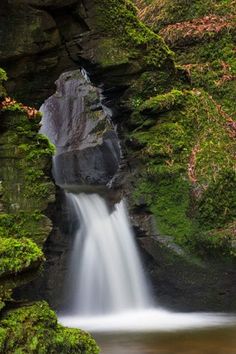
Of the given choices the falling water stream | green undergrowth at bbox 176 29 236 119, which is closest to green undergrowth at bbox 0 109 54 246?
the falling water stream

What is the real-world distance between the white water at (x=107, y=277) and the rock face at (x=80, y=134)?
4.72 metres

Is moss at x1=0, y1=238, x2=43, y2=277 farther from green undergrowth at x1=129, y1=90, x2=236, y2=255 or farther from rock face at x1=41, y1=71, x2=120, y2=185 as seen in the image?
rock face at x1=41, y1=71, x2=120, y2=185

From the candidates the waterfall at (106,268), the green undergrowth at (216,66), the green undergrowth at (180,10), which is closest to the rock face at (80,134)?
the green undergrowth at (180,10)

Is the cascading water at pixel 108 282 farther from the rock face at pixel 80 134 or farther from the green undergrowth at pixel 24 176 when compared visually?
the rock face at pixel 80 134

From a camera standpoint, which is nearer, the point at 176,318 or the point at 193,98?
the point at 176,318

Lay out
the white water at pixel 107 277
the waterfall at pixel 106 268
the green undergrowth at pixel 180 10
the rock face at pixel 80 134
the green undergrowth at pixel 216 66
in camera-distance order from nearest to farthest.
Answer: the white water at pixel 107 277 → the waterfall at pixel 106 268 → the green undergrowth at pixel 216 66 → the green undergrowth at pixel 180 10 → the rock face at pixel 80 134

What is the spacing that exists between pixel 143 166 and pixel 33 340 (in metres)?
5.48

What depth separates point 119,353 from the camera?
594cm

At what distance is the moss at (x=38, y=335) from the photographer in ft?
14.9

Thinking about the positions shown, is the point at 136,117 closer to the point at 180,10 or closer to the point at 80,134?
the point at 180,10

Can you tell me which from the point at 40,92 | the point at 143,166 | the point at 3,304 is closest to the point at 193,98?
the point at 143,166

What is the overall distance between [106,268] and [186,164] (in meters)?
2.35

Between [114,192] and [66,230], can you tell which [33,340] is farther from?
[114,192]

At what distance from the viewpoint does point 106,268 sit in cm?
914
